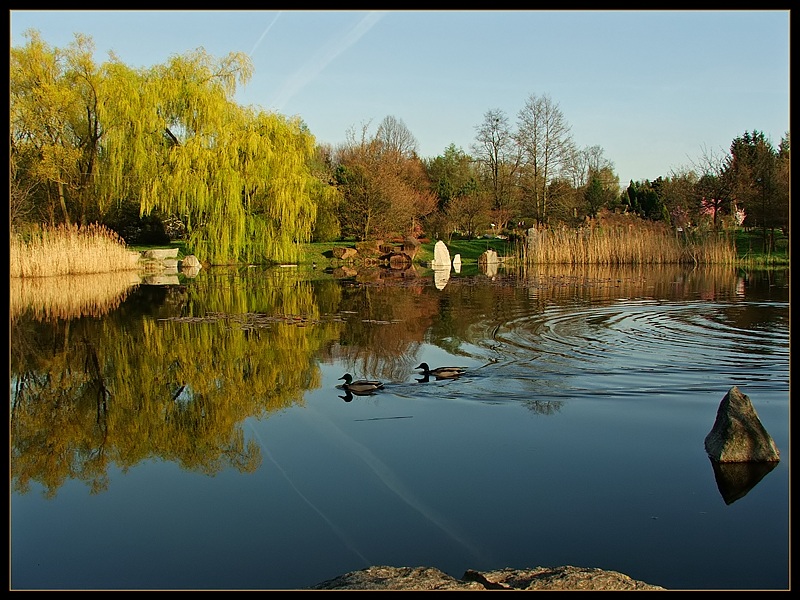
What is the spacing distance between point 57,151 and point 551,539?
30033 mm

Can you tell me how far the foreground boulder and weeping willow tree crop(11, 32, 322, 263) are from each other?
26.7 metres

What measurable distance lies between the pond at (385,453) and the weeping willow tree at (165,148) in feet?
Answer: 55.6

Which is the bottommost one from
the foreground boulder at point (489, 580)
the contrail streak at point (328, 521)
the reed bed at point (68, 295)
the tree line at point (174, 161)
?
the contrail streak at point (328, 521)

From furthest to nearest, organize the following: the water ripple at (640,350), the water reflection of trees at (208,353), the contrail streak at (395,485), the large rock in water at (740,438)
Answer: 1. the water ripple at (640,350)
2. the water reflection of trees at (208,353)
3. the large rock in water at (740,438)
4. the contrail streak at (395,485)

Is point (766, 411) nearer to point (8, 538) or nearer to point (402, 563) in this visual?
point (402, 563)

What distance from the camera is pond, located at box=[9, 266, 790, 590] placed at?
4051mm

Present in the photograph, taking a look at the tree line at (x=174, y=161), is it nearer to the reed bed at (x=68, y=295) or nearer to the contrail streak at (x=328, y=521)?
the reed bed at (x=68, y=295)

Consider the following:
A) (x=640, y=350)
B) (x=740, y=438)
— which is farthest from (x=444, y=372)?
(x=740, y=438)

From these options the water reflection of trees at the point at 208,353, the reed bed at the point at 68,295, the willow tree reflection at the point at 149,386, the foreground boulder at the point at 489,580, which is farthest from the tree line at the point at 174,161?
the foreground boulder at the point at 489,580

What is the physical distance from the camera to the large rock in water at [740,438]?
18.1ft

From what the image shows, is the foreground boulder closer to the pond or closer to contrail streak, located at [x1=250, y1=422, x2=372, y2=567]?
the pond

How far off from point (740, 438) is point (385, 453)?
268 cm

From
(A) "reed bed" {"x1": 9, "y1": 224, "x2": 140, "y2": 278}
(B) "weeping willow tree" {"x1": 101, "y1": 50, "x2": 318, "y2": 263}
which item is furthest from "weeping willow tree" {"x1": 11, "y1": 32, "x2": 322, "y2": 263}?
(A) "reed bed" {"x1": 9, "y1": 224, "x2": 140, "y2": 278}

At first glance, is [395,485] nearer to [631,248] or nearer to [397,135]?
[631,248]
